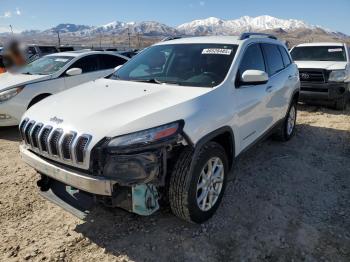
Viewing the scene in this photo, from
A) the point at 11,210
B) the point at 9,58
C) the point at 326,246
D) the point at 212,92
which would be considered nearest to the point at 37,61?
the point at 9,58

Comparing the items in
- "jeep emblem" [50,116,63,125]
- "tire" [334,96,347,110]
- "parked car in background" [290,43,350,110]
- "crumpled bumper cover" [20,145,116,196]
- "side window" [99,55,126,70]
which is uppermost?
"jeep emblem" [50,116,63,125]

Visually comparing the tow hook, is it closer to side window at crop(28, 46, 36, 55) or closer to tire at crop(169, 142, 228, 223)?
tire at crop(169, 142, 228, 223)

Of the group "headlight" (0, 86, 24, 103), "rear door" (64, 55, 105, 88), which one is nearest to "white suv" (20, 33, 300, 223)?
"headlight" (0, 86, 24, 103)

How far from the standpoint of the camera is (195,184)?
2980 millimetres

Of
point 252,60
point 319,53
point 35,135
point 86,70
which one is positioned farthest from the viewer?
point 319,53

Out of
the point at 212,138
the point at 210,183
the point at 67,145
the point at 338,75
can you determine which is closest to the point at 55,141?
the point at 67,145

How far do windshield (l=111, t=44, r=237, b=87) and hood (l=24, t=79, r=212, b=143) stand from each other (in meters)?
0.24

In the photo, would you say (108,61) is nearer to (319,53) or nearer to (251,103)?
(251,103)

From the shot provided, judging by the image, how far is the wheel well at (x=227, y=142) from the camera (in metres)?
3.46

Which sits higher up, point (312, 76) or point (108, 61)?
point (108, 61)

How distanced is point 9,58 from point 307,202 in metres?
8.44

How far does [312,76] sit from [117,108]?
721cm

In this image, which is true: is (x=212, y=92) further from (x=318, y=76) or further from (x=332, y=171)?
(x=318, y=76)

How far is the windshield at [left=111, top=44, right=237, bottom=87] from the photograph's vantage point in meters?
3.65
